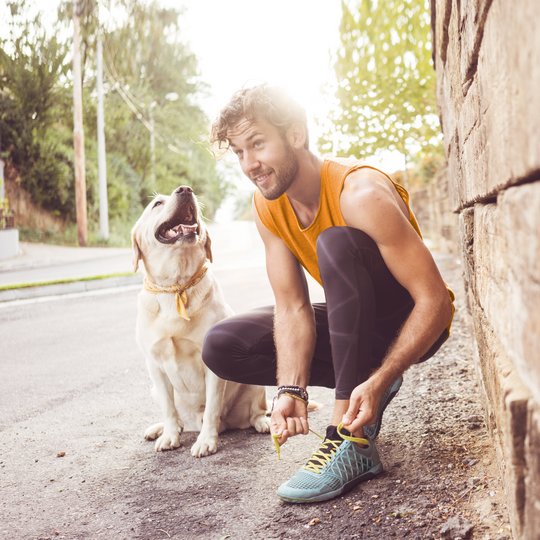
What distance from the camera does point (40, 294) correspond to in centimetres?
1030

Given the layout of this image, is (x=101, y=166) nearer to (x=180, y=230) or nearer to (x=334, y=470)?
(x=180, y=230)

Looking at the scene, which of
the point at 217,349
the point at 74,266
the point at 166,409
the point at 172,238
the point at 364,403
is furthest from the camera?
the point at 74,266

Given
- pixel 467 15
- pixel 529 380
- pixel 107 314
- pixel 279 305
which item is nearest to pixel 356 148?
pixel 107 314

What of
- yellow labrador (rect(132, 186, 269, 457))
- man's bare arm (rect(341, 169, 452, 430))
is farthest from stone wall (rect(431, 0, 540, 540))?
yellow labrador (rect(132, 186, 269, 457))

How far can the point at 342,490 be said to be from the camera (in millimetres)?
2332

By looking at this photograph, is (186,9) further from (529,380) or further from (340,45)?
(529,380)

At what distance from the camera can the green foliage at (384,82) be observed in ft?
26.9

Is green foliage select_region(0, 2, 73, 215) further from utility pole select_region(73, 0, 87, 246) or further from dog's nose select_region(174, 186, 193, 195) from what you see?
dog's nose select_region(174, 186, 193, 195)

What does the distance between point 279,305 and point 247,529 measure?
964 mm

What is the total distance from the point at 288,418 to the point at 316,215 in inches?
31.3

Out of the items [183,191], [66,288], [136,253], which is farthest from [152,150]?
[136,253]

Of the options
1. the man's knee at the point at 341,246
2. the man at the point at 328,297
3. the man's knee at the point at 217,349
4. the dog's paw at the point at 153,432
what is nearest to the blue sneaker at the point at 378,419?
the man at the point at 328,297

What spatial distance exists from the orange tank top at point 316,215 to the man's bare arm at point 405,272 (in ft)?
0.63

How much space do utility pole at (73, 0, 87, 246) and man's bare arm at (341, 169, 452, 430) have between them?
2100 cm
